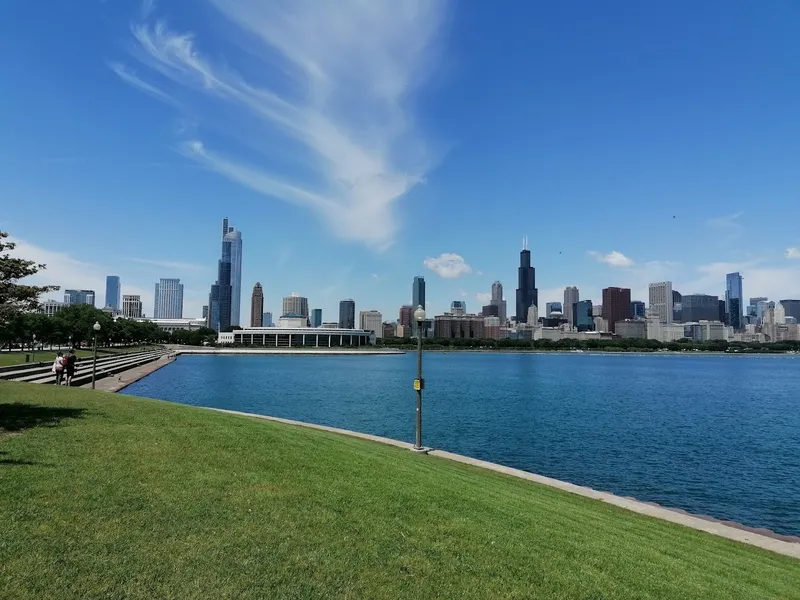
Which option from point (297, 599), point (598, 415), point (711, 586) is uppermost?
point (297, 599)

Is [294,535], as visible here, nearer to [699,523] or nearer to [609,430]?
[699,523]

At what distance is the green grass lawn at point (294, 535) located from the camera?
593 centimetres

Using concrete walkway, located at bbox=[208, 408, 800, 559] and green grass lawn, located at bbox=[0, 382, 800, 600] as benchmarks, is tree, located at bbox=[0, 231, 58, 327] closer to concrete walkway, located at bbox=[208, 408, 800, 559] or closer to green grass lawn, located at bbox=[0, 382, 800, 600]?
green grass lawn, located at bbox=[0, 382, 800, 600]

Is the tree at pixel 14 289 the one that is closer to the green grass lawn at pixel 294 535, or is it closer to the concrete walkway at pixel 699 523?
the green grass lawn at pixel 294 535

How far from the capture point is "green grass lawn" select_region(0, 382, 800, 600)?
5926mm

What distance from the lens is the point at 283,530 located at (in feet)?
23.6

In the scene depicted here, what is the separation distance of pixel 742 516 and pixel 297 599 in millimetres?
19074

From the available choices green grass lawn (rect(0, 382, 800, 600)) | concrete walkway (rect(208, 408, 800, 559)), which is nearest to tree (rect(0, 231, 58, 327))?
green grass lawn (rect(0, 382, 800, 600))

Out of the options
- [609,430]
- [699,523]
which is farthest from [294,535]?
[609,430]

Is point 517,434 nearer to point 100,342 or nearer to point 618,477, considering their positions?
point 618,477

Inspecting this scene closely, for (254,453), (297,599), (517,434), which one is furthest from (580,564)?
(517,434)

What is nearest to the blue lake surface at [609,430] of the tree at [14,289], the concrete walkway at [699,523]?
the concrete walkway at [699,523]

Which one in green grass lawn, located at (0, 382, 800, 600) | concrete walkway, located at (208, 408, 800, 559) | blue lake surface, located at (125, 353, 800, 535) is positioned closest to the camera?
green grass lawn, located at (0, 382, 800, 600)

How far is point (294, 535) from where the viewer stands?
7074 mm
